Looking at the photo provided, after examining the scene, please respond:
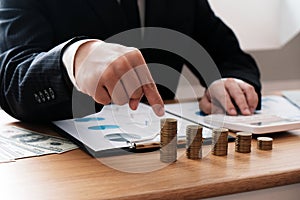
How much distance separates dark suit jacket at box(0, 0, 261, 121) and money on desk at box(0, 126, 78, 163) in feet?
0.20

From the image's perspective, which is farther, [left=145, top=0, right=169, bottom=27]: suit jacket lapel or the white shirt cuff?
[left=145, top=0, right=169, bottom=27]: suit jacket lapel

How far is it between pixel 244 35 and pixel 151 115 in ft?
3.13

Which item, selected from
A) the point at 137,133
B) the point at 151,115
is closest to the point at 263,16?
the point at 151,115

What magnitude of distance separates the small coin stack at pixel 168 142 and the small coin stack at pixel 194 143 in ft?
0.09

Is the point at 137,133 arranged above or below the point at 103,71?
below

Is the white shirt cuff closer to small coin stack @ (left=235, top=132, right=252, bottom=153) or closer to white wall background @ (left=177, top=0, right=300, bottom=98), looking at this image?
small coin stack @ (left=235, top=132, right=252, bottom=153)

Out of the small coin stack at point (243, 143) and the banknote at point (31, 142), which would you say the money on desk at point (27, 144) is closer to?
the banknote at point (31, 142)

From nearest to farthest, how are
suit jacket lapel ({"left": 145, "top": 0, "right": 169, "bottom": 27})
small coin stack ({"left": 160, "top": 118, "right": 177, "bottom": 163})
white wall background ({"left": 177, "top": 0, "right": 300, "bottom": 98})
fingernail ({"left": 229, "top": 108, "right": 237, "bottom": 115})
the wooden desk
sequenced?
the wooden desk
small coin stack ({"left": 160, "top": 118, "right": 177, "bottom": 163})
fingernail ({"left": 229, "top": 108, "right": 237, "bottom": 115})
suit jacket lapel ({"left": 145, "top": 0, "right": 169, "bottom": 27})
white wall background ({"left": 177, "top": 0, "right": 300, "bottom": 98})

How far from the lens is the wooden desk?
71cm

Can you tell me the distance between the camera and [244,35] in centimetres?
196

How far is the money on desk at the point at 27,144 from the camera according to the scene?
2.85 feet

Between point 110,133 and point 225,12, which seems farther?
point 225,12

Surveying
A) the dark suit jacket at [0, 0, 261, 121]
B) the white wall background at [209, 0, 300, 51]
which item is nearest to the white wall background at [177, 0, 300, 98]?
the white wall background at [209, 0, 300, 51]

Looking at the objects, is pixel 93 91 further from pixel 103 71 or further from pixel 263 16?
pixel 263 16
